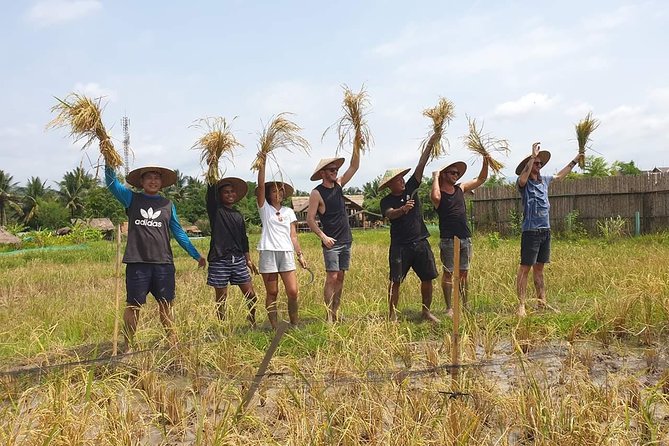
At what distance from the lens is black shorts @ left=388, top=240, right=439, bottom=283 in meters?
4.69

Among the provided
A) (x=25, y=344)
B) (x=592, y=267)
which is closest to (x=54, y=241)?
(x=25, y=344)

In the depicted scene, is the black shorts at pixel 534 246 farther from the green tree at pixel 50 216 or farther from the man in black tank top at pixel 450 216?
the green tree at pixel 50 216

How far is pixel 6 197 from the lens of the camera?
46812mm

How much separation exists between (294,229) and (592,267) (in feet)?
14.8

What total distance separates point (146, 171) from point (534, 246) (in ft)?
12.1

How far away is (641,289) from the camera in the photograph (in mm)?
4148

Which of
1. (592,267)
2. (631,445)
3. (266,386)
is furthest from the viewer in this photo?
(592,267)

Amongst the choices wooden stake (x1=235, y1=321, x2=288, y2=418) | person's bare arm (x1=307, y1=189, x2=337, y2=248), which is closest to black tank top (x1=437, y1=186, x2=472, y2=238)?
person's bare arm (x1=307, y1=189, x2=337, y2=248)

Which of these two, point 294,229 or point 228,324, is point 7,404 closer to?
point 228,324

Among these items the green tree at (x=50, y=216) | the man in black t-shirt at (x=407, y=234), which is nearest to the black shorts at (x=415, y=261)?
the man in black t-shirt at (x=407, y=234)

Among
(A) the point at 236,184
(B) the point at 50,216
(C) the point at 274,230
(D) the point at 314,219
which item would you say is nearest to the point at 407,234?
(D) the point at 314,219

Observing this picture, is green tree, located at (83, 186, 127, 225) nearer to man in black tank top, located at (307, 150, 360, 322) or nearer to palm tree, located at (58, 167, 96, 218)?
palm tree, located at (58, 167, 96, 218)

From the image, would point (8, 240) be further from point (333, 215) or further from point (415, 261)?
point (415, 261)

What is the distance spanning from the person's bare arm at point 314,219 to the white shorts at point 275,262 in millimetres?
320
